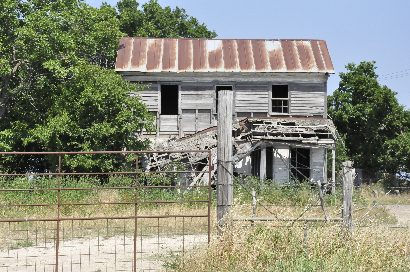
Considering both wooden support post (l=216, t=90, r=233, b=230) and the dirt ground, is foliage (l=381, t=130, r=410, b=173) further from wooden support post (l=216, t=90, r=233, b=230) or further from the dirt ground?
wooden support post (l=216, t=90, r=233, b=230)

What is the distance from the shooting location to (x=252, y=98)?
86.2 ft

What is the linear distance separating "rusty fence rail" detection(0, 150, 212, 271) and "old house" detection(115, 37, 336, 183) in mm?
5996

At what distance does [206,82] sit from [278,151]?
4458mm

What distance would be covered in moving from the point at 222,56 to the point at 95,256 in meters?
16.0

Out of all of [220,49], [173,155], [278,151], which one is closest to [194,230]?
[173,155]

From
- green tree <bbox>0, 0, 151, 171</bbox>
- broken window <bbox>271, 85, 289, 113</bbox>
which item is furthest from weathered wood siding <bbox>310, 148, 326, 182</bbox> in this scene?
green tree <bbox>0, 0, 151, 171</bbox>

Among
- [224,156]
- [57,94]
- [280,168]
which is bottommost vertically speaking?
[280,168]

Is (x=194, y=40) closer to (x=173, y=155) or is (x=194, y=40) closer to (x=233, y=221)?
(x=173, y=155)

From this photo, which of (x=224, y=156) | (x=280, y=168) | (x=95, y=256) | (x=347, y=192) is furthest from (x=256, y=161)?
(x=224, y=156)

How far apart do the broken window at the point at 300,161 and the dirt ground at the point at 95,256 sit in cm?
1298

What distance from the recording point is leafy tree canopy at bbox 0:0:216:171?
21.9m

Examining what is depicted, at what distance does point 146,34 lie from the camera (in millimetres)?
37438

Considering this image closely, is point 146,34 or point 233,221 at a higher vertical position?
point 146,34

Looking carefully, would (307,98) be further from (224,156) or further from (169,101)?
(224,156)
